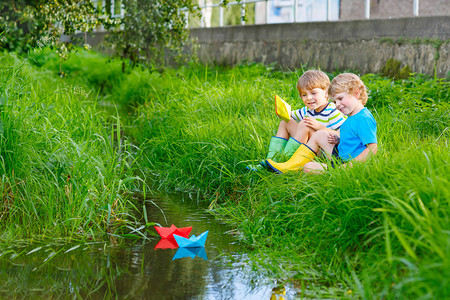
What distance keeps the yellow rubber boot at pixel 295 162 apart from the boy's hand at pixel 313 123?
253 mm

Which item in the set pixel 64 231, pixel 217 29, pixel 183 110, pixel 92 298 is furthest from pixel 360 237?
pixel 217 29

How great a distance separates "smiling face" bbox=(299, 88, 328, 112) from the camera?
508 centimetres

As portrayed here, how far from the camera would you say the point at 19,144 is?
4.23m

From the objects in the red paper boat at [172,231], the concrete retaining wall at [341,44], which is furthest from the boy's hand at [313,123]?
the concrete retaining wall at [341,44]

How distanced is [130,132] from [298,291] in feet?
17.3

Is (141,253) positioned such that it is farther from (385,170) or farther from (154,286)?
(385,170)

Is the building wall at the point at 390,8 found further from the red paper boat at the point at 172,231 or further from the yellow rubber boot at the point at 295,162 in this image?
the red paper boat at the point at 172,231

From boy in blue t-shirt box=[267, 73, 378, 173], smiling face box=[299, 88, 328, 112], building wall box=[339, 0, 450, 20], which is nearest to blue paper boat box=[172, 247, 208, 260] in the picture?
boy in blue t-shirt box=[267, 73, 378, 173]

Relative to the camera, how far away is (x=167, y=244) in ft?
13.1

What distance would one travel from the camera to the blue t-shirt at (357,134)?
428 cm

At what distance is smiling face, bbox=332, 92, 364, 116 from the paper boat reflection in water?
1.58m

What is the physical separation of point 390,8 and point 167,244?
7.02 meters

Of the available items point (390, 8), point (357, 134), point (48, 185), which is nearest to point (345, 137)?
point (357, 134)

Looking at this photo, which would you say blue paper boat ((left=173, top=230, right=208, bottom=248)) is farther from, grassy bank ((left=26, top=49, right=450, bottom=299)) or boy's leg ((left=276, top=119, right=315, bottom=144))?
boy's leg ((left=276, top=119, right=315, bottom=144))
